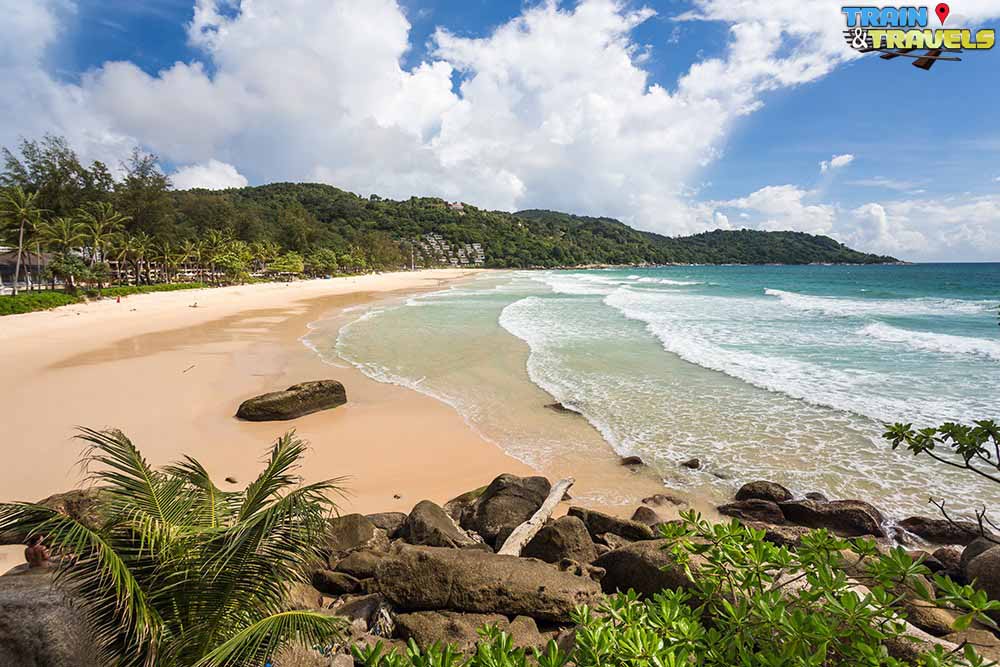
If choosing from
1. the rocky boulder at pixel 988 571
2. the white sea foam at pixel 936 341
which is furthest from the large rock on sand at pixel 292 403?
the white sea foam at pixel 936 341

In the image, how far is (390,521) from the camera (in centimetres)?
625

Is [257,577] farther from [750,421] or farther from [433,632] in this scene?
[750,421]

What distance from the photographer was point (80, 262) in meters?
35.2

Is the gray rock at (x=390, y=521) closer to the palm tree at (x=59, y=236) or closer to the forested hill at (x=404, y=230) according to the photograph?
the palm tree at (x=59, y=236)

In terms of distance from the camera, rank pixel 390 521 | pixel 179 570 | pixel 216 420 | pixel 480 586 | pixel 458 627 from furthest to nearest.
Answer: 1. pixel 216 420
2. pixel 390 521
3. pixel 480 586
4. pixel 458 627
5. pixel 179 570

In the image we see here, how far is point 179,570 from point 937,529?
27.8ft

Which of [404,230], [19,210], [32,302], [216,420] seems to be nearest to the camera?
[216,420]

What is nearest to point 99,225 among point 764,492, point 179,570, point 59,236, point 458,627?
point 59,236

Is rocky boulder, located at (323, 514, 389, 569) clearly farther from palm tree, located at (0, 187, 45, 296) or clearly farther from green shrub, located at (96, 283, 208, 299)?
palm tree, located at (0, 187, 45, 296)

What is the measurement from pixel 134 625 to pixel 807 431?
427 inches

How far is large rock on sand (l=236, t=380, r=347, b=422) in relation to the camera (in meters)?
10.3

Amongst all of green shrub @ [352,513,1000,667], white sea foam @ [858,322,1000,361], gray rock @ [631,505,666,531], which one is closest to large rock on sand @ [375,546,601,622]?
green shrub @ [352,513,1000,667]

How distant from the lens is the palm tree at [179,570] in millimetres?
2514

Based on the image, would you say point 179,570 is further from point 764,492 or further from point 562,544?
point 764,492
